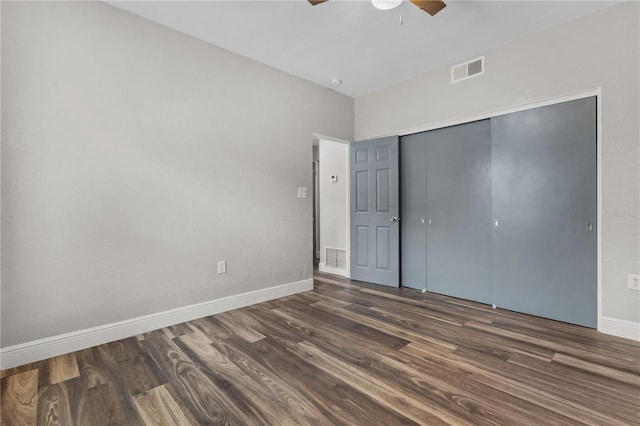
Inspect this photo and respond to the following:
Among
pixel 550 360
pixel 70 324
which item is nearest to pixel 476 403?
pixel 550 360

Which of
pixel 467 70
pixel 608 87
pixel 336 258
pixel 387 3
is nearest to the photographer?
pixel 387 3

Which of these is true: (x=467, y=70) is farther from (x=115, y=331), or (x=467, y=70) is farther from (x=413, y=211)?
(x=115, y=331)

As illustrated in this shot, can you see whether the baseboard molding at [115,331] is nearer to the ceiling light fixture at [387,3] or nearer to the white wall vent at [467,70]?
the ceiling light fixture at [387,3]

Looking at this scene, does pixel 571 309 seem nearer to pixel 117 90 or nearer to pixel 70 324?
pixel 70 324

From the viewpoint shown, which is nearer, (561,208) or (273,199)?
(561,208)

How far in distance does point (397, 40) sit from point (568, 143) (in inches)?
74.6

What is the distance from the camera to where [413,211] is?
3.96 meters

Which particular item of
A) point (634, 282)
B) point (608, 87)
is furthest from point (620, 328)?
point (608, 87)

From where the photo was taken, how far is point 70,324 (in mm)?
2256

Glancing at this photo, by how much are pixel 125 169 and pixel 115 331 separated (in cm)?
135

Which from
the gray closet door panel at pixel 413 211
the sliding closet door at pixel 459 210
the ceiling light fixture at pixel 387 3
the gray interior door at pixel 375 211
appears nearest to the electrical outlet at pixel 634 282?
the sliding closet door at pixel 459 210

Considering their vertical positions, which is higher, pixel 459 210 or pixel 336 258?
pixel 459 210

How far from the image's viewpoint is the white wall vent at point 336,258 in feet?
15.4

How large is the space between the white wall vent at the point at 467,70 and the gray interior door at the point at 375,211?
972 mm
